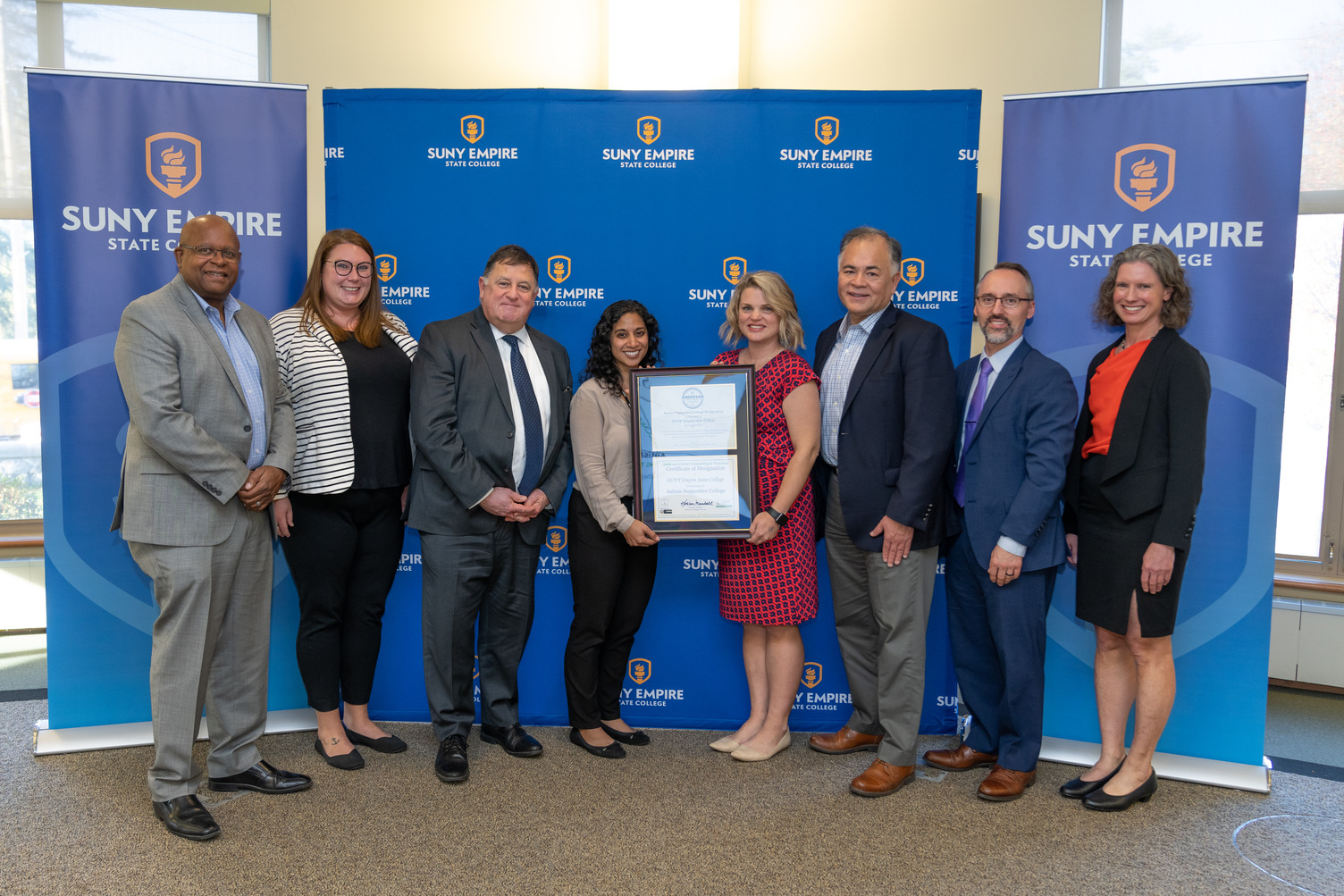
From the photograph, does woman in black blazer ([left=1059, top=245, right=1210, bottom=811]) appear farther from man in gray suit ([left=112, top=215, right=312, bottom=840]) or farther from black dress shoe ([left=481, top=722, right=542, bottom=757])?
man in gray suit ([left=112, top=215, right=312, bottom=840])

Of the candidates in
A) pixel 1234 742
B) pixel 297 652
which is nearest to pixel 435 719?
pixel 297 652

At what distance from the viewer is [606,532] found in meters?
2.86

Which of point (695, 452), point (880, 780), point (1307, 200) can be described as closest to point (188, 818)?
point (695, 452)

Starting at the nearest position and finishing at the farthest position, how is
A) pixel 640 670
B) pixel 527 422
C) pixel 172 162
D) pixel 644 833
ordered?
pixel 644 833, pixel 527 422, pixel 172 162, pixel 640 670

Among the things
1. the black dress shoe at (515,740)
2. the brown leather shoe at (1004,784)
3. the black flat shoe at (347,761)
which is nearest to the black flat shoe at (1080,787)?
the brown leather shoe at (1004,784)

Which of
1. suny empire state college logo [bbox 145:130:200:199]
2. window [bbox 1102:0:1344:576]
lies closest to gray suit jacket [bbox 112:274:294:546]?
suny empire state college logo [bbox 145:130:200:199]

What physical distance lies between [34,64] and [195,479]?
152 inches

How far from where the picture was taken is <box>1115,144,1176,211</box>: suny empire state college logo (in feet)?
9.51

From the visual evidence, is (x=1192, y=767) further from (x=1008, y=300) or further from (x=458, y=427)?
(x=458, y=427)

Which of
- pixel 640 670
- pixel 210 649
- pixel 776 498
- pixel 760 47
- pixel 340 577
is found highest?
pixel 760 47

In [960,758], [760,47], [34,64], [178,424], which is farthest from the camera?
[760,47]

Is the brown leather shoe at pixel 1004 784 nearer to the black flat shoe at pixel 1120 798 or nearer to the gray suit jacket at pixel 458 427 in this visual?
the black flat shoe at pixel 1120 798

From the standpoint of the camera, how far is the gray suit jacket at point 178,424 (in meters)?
2.32

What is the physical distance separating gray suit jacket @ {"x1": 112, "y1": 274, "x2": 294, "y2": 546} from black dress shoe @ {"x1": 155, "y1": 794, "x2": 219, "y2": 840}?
777mm
